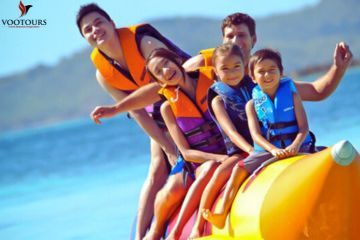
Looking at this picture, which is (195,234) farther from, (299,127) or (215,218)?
(299,127)

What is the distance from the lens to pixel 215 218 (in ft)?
13.1

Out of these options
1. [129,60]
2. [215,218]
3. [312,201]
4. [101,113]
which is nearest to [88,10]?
[129,60]

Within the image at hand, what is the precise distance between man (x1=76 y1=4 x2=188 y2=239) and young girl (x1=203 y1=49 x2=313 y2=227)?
100 cm

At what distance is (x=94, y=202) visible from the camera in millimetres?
11977

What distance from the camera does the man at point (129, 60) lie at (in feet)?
16.5

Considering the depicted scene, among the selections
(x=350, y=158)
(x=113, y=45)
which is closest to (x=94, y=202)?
(x=113, y=45)

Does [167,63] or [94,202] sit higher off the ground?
[94,202]

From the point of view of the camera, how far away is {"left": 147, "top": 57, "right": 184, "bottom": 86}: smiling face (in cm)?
445

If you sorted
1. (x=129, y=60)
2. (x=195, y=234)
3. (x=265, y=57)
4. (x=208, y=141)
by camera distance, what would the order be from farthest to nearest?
1. (x=129, y=60)
2. (x=208, y=141)
3. (x=195, y=234)
4. (x=265, y=57)

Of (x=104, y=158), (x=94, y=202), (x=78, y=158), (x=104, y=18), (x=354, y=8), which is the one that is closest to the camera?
(x=104, y=18)

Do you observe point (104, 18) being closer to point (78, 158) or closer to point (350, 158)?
point (350, 158)

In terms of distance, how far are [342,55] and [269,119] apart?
0.53 meters

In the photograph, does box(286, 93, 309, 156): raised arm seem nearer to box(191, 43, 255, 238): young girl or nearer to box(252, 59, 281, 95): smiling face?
box(252, 59, 281, 95): smiling face

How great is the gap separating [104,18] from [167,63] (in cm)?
81
